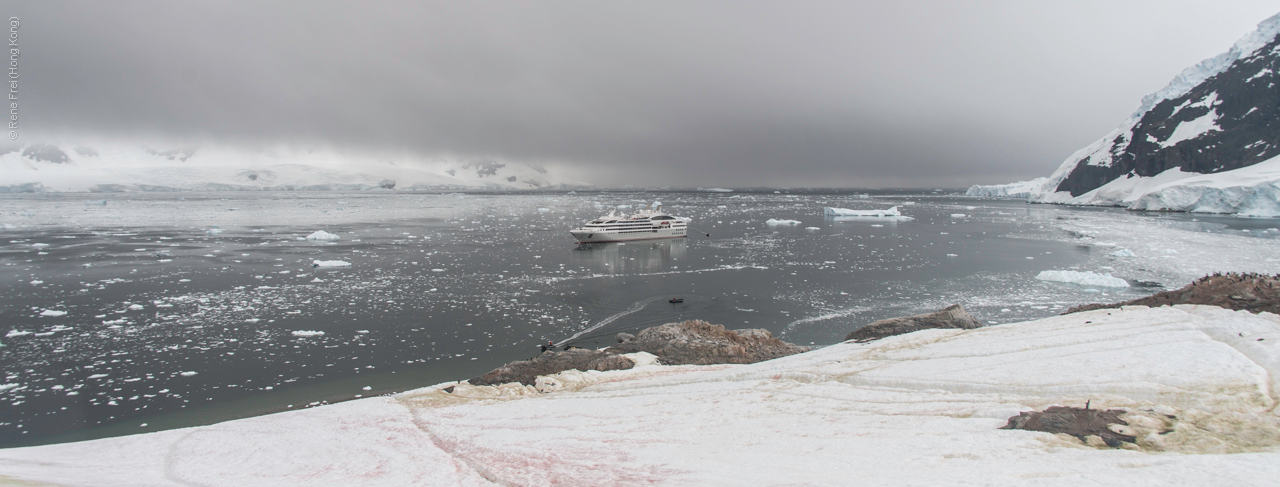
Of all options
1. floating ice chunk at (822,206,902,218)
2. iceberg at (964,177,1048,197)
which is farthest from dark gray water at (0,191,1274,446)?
iceberg at (964,177,1048,197)

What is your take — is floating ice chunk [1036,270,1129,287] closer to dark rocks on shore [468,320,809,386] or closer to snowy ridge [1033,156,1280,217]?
dark rocks on shore [468,320,809,386]

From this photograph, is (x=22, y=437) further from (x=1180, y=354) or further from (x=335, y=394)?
(x=1180, y=354)

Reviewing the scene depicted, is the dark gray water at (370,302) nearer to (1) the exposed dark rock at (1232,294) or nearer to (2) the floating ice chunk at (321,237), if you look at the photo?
(2) the floating ice chunk at (321,237)

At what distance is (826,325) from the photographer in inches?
785

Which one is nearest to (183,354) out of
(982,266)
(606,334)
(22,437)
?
(22,437)

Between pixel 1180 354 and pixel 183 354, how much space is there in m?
22.4

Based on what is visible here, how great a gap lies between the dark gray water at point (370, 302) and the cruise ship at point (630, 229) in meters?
1.57

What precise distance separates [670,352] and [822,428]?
660cm

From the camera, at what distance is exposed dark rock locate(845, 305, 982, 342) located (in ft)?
49.3

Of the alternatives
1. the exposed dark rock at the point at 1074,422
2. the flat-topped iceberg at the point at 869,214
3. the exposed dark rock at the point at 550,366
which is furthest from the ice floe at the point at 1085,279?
the flat-topped iceberg at the point at 869,214

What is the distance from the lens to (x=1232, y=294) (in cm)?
1052

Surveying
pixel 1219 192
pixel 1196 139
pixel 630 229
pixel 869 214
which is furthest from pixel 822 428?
pixel 1196 139

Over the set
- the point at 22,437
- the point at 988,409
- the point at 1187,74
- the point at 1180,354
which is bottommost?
the point at 22,437

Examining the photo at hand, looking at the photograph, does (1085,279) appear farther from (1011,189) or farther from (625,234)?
(1011,189)
